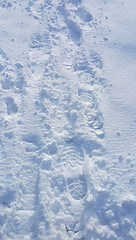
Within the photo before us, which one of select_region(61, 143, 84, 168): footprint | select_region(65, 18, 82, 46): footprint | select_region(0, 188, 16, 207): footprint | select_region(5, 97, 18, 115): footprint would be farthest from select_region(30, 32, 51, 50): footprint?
select_region(0, 188, 16, 207): footprint

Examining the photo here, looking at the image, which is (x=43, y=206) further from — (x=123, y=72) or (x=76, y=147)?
(x=123, y=72)

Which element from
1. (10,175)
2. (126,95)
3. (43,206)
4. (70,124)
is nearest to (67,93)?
(70,124)

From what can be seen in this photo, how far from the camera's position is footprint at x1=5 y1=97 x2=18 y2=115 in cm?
290

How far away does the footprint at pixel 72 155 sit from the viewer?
2.44 metres

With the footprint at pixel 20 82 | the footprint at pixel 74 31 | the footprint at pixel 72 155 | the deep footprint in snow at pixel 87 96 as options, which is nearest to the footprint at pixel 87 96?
the deep footprint in snow at pixel 87 96

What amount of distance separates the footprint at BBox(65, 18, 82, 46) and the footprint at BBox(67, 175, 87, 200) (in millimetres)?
2350

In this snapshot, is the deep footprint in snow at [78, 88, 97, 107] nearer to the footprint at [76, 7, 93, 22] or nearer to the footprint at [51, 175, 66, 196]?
the footprint at [51, 175, 66, 196]

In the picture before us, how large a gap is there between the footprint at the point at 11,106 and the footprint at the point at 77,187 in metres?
1.20

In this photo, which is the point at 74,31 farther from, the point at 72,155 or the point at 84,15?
the point at 72,155

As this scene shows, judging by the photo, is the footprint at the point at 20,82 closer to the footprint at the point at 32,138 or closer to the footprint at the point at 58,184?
the footprint at the point at 32,138

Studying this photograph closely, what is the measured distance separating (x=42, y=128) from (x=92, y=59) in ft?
4.90

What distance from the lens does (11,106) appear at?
2939mm

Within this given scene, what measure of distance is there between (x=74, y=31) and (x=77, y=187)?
2805 millimetres

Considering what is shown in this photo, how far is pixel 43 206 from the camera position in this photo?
6.91 ft
